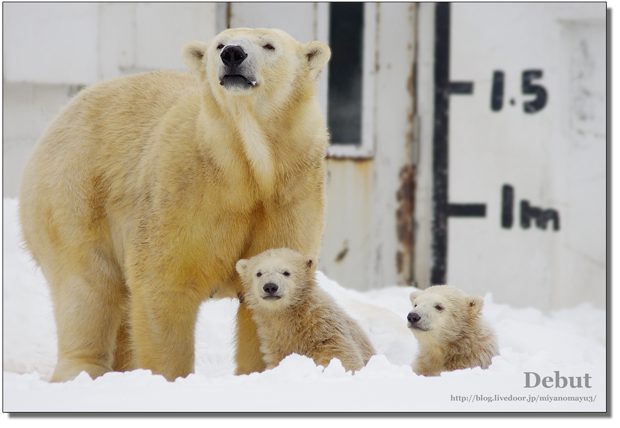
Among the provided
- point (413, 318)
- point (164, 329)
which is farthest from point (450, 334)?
point (164, 329)

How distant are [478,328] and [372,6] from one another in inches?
122

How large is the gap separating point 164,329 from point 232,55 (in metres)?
1.07

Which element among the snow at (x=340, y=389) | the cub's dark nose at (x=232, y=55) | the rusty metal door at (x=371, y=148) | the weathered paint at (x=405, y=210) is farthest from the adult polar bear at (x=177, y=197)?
the weathered paint at (x=405, y=210)

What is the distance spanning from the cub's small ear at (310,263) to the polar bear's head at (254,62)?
66 centimetres

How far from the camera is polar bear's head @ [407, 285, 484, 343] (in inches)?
112

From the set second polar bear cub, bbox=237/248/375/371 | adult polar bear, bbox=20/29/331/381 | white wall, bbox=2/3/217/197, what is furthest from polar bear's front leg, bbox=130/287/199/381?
white wall, bbox=2/3/217/197

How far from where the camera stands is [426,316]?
9.37ft

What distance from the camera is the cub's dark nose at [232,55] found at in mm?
2514

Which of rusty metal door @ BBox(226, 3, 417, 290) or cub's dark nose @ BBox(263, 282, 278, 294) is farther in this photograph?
rusty metal door @ BBox(226, 3, 417, 290)

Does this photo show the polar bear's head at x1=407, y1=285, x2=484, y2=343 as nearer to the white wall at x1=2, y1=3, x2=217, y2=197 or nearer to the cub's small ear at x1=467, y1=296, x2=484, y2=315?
the cub's small ear at x1=467, y1=296, x2=484, y2=315

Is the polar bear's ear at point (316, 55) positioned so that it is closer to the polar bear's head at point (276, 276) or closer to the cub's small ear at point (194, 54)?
the cub's small ear at point (194, 54)

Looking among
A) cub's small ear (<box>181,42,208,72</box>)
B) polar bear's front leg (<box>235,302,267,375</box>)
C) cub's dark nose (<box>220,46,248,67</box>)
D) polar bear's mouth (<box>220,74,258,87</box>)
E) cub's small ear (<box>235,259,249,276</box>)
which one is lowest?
polar bear's front leg (<box>235,302,267,375</box>)

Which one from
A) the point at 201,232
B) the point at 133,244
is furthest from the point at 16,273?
the point at 201,232

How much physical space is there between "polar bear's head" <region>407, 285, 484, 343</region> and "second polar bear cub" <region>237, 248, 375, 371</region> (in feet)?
0.93
